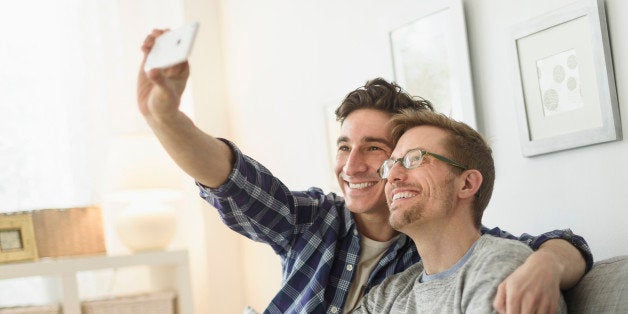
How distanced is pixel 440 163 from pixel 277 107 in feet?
6.79

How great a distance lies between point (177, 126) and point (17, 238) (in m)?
2.08

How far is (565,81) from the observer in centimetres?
209

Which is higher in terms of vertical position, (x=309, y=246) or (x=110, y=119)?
(x=110, y=119)

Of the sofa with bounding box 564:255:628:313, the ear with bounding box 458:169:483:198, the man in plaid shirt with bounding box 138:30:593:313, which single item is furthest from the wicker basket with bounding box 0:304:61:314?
the sofa with bounding box 564:255:628:313

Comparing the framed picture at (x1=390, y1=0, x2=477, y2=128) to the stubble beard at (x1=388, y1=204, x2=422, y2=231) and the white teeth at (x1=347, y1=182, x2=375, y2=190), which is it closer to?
the white teeth at (x1=347, y1=182, x2=375, y2=190)

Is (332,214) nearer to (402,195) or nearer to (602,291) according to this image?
(402,195)

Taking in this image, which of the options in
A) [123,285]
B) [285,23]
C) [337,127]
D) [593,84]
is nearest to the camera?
[593,84]

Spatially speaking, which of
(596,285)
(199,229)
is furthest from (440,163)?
(199,229)

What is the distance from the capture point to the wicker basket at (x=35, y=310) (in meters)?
3.40

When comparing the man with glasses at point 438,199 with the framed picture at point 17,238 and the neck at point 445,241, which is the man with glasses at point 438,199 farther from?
the framed picture at point 17,238

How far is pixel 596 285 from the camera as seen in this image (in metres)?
1.60

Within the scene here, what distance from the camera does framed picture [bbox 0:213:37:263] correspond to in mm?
3436

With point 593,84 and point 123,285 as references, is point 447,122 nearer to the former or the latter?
point 593,84

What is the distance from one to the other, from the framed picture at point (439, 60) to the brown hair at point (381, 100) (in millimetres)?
250
